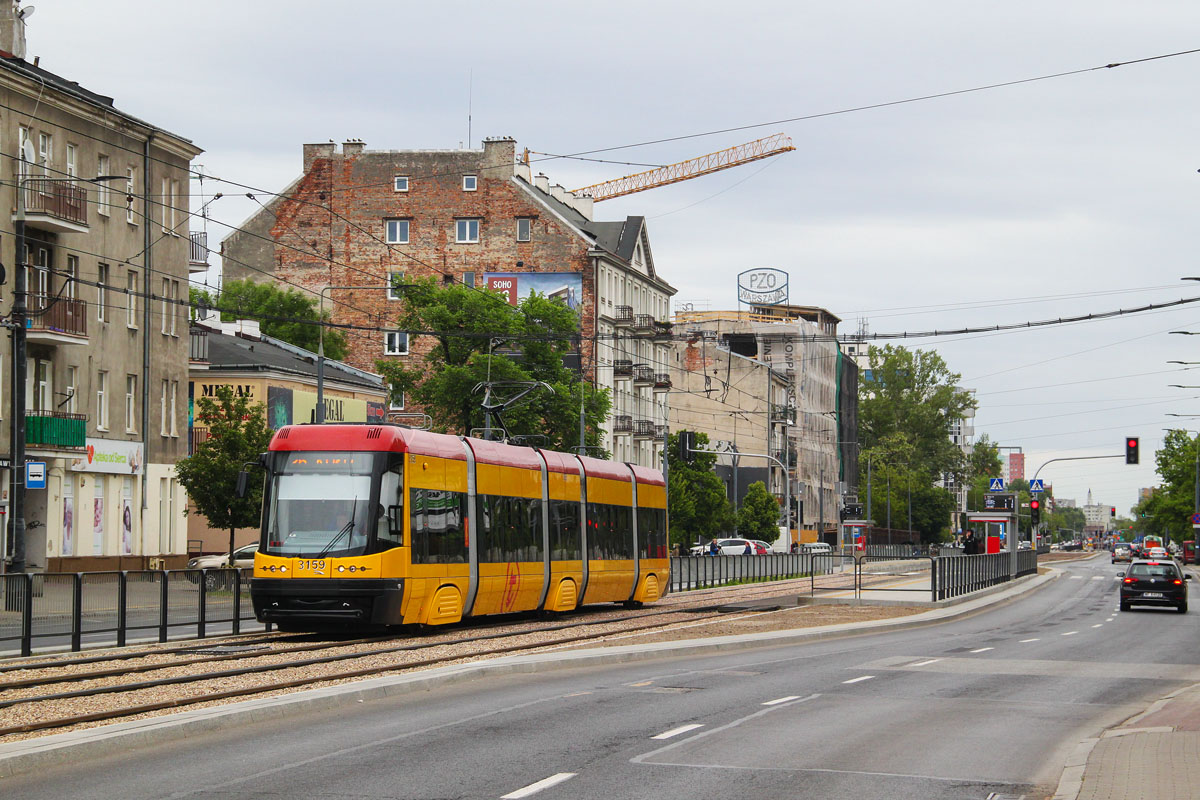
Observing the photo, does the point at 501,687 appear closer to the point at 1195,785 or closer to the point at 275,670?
the point at 275,670

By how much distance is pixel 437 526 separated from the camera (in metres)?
26.7

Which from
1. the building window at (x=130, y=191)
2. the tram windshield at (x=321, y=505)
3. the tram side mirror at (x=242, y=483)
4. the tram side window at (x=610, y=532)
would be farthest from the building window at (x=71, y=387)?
the tram side mirror at (x=242, y=483)

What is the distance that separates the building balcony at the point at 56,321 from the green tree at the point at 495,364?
20.6 m

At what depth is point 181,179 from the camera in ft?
→ 170

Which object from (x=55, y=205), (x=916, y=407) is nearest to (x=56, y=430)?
(x=55, y=205)

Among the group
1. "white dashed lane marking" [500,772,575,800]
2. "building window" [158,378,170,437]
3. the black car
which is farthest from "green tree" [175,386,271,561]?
"white dashed lane marking" [500,772,575,800]

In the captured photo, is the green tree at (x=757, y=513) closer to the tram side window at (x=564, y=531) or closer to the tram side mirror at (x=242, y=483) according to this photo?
the tram side window at (x=564, y=531)

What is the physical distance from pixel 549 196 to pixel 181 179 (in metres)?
39.9

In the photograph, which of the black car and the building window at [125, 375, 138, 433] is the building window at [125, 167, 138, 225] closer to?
the building window at [125, 375, 138, 433]

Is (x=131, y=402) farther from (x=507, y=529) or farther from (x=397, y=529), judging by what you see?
(x=397, y=529)

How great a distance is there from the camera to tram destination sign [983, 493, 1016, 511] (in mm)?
61750

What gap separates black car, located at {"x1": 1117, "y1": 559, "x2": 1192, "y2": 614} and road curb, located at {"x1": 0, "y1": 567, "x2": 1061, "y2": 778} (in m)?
17.7

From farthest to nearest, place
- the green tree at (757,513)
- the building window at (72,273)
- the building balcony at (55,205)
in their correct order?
the green tree at (757,513)
the building window at (72,273)
the building balcony at (55,205)

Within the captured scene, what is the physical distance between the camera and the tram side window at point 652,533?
126 feet
